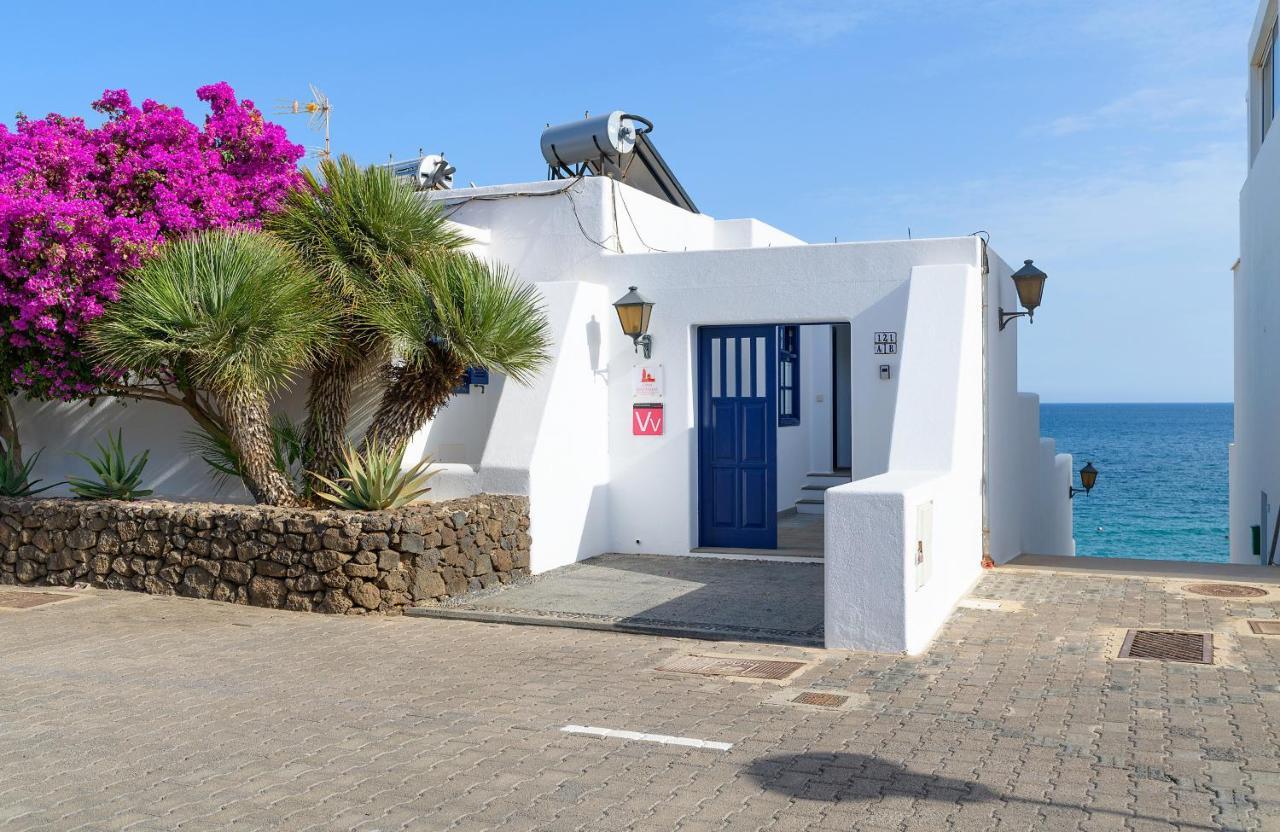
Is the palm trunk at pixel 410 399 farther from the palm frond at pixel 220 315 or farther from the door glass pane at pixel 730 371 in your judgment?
the door glass pane at pixel 730 371

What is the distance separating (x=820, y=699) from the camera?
21.1ft

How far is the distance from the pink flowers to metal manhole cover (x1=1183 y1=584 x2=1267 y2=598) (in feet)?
30.4

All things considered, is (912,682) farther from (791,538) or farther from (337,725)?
(791,538)

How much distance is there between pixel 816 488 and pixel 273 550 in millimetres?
8122

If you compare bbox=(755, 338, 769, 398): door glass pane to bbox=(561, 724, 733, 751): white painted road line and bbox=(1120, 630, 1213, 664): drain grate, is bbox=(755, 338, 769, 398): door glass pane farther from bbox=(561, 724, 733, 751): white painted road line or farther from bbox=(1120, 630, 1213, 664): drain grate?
bbox=(561, 724, 733, 751): white painted road line

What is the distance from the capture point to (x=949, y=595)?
8.82 m

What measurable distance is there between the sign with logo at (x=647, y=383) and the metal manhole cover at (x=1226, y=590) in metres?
5.21

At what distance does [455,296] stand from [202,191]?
305 cm

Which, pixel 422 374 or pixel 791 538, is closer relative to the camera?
pixel 422 374

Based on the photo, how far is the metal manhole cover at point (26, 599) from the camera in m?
9.91

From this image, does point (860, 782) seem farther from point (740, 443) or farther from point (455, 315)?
point (740, 443)

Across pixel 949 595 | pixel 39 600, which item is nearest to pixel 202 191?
pixel 39 600

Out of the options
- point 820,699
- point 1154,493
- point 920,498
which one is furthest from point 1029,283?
point 1154,493

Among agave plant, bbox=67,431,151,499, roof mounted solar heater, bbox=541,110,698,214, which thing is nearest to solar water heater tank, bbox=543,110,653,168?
roof mounted solar heater, bbox=541,110,698,214
